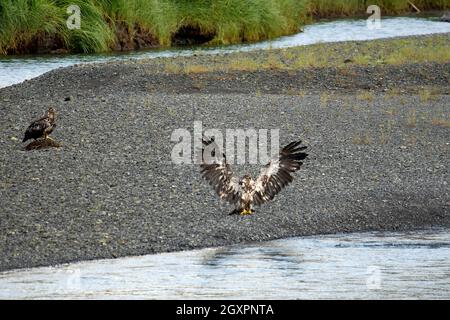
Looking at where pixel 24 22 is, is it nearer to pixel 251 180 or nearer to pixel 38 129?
pixel 38 129

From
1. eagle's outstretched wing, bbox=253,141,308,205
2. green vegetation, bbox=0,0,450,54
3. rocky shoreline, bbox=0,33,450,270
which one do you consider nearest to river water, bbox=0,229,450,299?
rocky shoreline, bbox=0,33,450,270

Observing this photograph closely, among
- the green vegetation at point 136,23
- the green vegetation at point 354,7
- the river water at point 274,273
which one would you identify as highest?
the green vegetation at point 136,23

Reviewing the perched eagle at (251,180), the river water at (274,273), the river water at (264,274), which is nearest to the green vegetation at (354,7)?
the perched eagle at (251,180)

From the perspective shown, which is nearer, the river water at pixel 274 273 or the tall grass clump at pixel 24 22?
the river water at pixel 274 273

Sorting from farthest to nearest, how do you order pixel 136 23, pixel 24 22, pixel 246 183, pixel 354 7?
pixel 354 7 < pixel 136 23 < pixel 24 22 < pixel 246 183

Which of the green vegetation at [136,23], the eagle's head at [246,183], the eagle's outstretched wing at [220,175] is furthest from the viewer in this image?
the green vegetation at [136,23]

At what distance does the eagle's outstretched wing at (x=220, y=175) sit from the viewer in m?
11.7

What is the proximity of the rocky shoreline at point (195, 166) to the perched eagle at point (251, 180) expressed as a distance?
0.33 m

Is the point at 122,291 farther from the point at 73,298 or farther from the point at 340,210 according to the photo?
the point at 340,210

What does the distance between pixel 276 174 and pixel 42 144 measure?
14.1 ft

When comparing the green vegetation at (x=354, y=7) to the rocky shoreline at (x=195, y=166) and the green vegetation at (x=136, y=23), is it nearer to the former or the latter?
the green vegetation at (x=136, y=23)

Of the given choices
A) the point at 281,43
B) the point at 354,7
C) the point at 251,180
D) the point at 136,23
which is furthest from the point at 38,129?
the point at 354,7

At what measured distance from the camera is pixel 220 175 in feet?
39.0

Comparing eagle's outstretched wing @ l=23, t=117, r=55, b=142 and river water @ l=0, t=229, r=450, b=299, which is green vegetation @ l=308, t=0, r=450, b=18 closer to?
eagle's outstretched wing @ l=23, t=117, r=55, b=142
